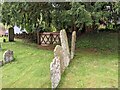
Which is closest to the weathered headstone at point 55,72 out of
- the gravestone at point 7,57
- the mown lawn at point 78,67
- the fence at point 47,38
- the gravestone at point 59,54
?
the mown lawn at point 78,67

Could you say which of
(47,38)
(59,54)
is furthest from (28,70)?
(47,38)

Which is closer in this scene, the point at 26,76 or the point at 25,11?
the point at 26,76

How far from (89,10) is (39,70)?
4.49 meters

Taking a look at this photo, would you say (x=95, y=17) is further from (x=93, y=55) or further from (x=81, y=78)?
(x=81, y=78)

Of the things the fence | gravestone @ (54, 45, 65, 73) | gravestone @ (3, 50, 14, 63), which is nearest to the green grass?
gravestone @ (3, 50, 14, 63)

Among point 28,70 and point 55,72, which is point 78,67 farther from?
point 55,72

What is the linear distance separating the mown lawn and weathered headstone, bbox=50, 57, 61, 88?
25cm

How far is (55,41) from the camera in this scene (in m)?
16.3

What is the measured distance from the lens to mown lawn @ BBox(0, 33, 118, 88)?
9125 millimetres

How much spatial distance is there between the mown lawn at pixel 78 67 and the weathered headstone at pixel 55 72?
0.25 metres

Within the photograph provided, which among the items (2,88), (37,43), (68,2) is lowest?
(2,88)

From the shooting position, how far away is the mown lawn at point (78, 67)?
9.12m

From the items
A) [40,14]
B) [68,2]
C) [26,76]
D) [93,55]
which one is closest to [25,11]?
[40,14]

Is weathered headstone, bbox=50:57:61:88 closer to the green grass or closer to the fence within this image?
the green grass
